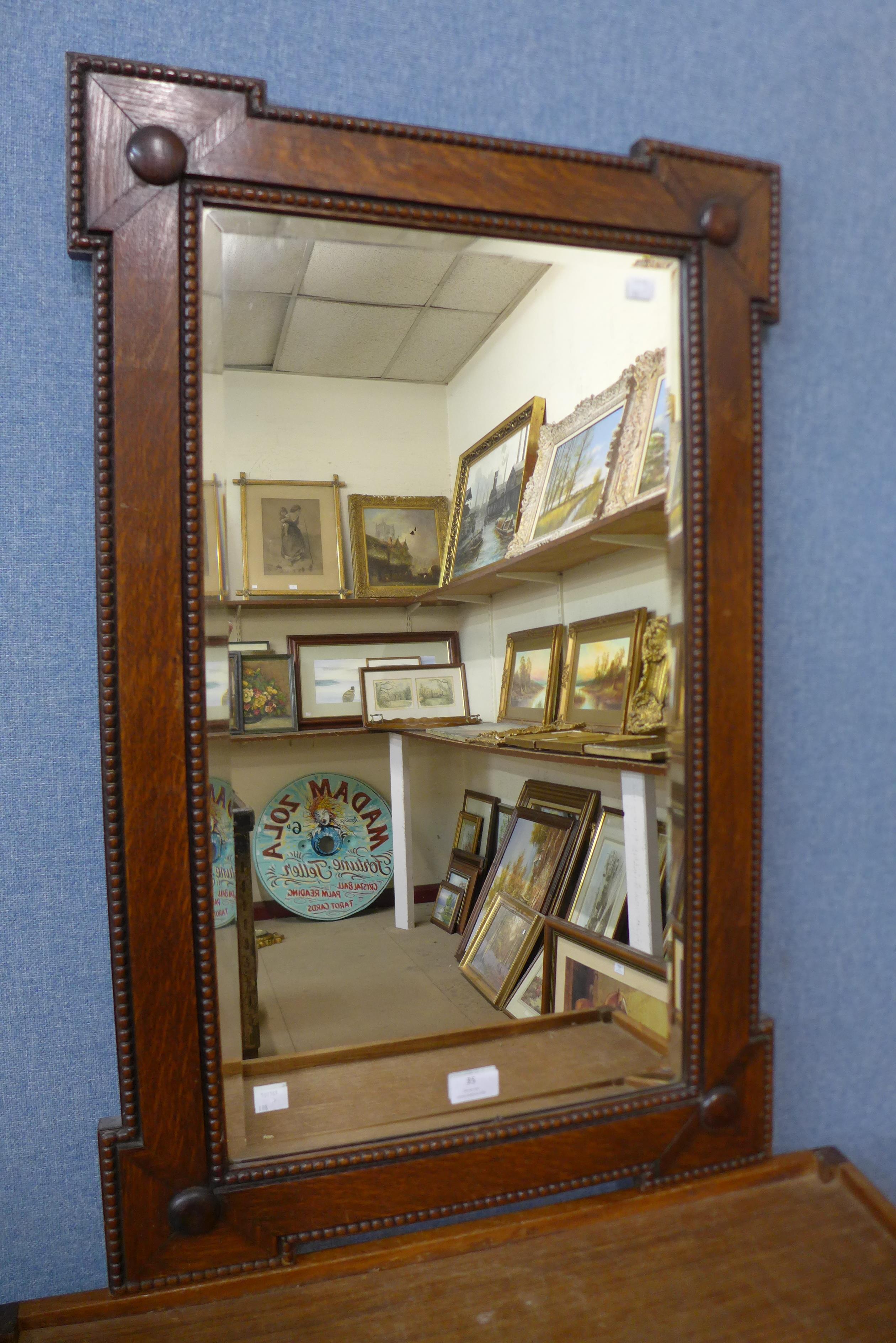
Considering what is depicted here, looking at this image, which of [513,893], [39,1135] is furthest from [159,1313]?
[513,893]

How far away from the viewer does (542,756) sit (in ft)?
3.67

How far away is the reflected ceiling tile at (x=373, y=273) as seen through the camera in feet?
2.89

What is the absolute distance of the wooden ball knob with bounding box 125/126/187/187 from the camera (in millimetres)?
745

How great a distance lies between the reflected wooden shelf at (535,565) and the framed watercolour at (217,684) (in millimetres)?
51

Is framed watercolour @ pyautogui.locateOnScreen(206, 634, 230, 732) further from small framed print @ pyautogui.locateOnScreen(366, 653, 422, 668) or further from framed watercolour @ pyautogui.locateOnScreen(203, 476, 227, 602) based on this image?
small framed print @ pyautogui.locateOnScreen(366, 653, 422, 668)

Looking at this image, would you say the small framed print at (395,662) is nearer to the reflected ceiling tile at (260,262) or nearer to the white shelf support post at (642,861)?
the white shelf support post at (642,861)

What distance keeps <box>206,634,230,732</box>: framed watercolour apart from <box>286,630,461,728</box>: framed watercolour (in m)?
0.13

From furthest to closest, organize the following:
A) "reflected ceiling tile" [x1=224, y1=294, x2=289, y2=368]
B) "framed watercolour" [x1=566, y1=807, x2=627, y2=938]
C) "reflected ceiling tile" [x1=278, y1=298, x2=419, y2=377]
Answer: "framed watercolour" [x1=566, y1=807, x2=627, y2=938] → "reflected ceiling tile" [x1=278, y1=298, x2=419, y2=377] → "reflected ceiling tile" [x1=224, y1=294, x2=289, y2=368]

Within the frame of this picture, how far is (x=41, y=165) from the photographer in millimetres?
760

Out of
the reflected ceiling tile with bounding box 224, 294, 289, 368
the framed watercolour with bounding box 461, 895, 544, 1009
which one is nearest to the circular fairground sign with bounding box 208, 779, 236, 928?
the framed watercolour with bounding box 461, 895, 544, 1009

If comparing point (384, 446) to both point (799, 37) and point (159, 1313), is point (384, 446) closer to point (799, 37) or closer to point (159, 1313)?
point (799, 37)

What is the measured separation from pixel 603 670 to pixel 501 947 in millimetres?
387

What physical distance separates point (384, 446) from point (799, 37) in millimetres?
685

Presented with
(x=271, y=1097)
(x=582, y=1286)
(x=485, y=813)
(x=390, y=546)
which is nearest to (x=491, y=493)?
(x=390, y=546)
